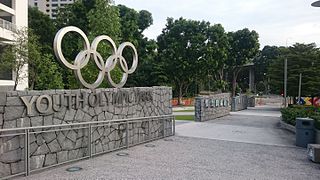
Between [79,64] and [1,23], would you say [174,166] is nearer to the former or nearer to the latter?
[79,64]

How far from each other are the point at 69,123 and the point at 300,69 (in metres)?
29.7

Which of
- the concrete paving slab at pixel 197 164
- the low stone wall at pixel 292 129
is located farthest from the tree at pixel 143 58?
the concrete paving slab at pixel 197 164

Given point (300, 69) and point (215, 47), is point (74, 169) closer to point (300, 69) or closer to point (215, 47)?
point (300, 69)

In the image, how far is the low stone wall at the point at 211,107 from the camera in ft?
65.2

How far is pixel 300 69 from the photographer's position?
32.4 m

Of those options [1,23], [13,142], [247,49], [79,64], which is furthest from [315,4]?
[247,49]

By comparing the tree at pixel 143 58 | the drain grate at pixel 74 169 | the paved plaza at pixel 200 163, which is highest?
the tree at pixel 143 58

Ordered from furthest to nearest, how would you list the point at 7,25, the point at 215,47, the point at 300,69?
the point at 215,47, the point at 300,69, the point at 7,25

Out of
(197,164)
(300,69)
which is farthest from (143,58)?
(197,164)

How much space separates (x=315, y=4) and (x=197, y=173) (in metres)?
6.69

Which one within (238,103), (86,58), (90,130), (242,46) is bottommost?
(238,103)

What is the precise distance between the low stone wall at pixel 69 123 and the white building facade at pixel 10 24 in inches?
776

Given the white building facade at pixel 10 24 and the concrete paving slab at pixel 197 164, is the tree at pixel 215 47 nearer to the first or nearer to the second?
the white building facade at pixel 10 24

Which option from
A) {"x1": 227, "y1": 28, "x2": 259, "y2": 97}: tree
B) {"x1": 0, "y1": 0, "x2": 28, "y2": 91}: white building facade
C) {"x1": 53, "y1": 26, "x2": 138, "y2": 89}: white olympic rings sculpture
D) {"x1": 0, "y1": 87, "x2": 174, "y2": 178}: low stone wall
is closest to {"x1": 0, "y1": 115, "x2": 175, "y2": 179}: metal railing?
{"x1": 0, "y1": 87, "x2": 174, "y2": 178}: low stone wall
